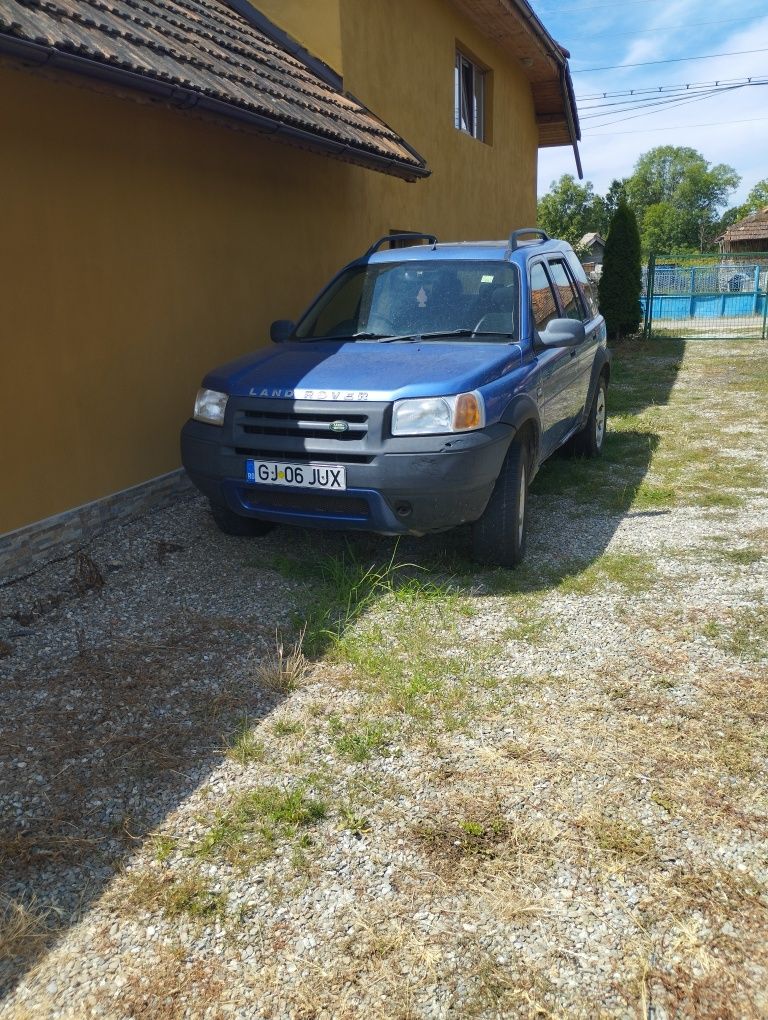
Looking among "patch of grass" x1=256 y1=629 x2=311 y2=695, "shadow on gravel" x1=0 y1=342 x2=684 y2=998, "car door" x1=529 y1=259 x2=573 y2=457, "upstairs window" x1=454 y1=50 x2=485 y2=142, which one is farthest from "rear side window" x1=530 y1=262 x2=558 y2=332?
"upstairs window" x1=454 y1=50 x2=485 y2=142

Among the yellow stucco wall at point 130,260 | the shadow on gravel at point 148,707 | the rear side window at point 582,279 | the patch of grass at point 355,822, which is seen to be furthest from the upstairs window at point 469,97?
the patch of grass at point 355,822

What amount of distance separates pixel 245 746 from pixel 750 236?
43898mm

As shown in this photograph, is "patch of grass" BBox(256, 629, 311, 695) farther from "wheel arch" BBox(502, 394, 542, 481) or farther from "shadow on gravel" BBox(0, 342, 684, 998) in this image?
"wheel arch" BBox(502, 394, 542, 481)

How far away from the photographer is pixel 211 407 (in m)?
5.16

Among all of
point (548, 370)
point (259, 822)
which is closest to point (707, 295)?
point (548, 370)

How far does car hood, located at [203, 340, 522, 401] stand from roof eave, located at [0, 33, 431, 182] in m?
1.71

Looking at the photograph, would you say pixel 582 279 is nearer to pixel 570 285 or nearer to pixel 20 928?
pixel 570 285

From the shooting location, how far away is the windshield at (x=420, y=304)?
5555 mm

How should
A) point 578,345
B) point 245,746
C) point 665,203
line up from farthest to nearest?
point 665,203 < point 578,345 < point 245,746

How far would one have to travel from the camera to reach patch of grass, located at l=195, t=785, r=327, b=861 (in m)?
2.77

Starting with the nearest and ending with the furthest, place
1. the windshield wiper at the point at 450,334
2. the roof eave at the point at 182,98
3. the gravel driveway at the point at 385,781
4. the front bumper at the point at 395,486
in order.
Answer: the gravel driveway at the point at 385,781, the roof eave at the point at 182,98, the front bumper at the point at 395,486, the windshield wiper at the point at 450,334

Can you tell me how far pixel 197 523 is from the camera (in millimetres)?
6066

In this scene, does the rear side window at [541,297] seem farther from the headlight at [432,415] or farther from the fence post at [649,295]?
the fence post at [649,295]

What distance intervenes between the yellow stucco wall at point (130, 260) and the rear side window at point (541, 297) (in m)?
2.65
